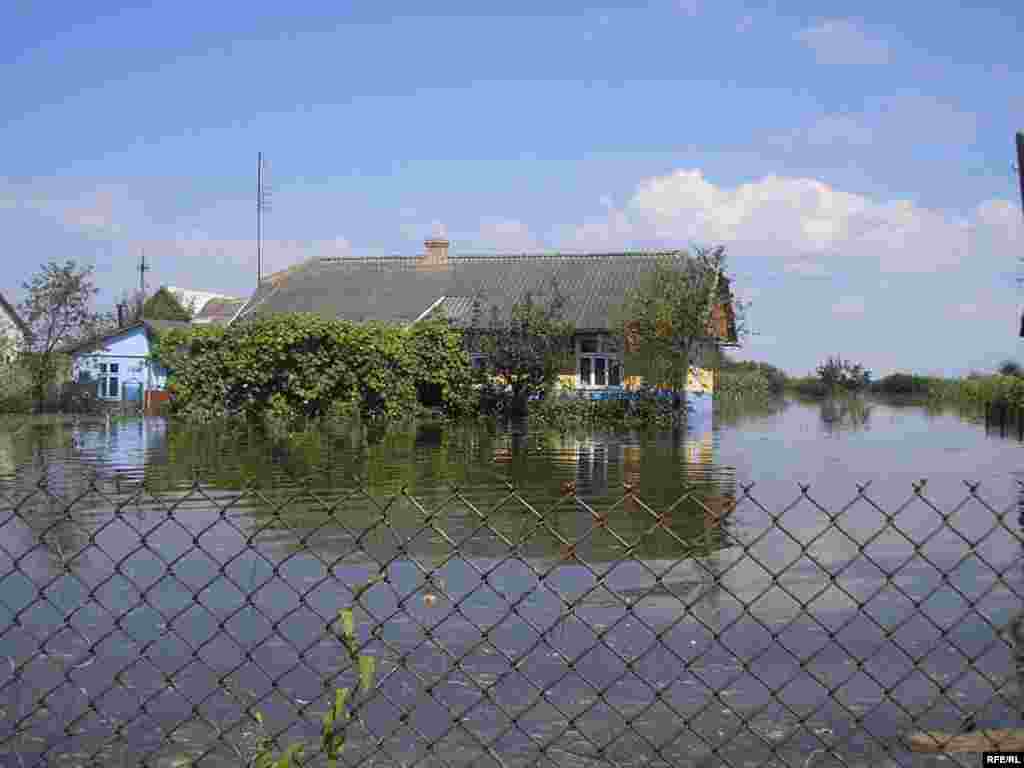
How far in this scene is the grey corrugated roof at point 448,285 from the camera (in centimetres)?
4169

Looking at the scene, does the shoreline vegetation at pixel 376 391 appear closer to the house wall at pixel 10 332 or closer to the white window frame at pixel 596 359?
the house wall at pixel 10 332

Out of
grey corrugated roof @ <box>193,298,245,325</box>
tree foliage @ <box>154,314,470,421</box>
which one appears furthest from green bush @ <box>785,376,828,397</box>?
tree foliage @ <box>154,314,470,421</box>

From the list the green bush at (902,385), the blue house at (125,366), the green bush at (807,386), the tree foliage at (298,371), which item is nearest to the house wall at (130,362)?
the blue house at (125,366)

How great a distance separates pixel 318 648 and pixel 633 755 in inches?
84.9

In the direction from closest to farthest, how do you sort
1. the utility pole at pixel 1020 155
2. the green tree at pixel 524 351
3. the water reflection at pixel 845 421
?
the utility pole at pixel 1020 155 < the water reflection at pixel 845 421 < the green tree at pixel 524 351

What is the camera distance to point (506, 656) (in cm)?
531

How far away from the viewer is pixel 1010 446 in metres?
23.9

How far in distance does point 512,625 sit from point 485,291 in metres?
37.0

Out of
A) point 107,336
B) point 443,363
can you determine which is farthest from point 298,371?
point 107,336

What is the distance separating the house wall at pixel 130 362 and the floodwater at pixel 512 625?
100 feet

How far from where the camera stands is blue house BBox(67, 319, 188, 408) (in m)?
44.0

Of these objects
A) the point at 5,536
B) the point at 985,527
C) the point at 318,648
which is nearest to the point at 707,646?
the point at 318,648

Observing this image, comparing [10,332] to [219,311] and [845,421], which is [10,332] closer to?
[219,311]

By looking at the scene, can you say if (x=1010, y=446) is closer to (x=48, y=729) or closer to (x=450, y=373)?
(x=450, y=373)
